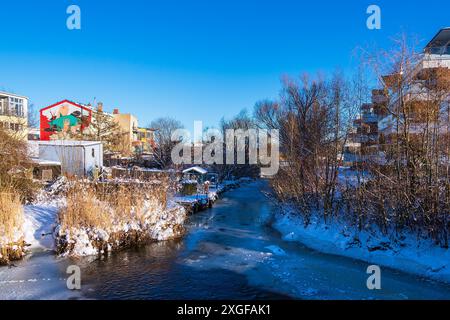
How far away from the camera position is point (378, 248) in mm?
9398

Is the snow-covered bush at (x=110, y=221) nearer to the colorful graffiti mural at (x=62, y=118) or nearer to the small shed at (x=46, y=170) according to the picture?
the small shed at (x=46, y=170)

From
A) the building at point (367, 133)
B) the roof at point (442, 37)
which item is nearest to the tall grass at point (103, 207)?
the building at point (367, 133)

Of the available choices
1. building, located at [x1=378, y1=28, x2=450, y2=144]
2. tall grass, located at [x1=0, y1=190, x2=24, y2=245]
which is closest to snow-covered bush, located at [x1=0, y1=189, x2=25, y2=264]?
tall grass, located at [x1=0, y1=190, x2=24, y2=245]

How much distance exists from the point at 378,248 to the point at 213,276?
16.2 ft

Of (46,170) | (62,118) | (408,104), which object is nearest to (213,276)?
(408,104)

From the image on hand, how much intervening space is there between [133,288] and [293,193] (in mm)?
10010

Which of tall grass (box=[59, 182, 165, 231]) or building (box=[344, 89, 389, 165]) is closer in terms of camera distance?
tall grass (box=[59, 182, 165, 231])

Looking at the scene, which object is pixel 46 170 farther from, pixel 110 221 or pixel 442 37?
pixel 442 37

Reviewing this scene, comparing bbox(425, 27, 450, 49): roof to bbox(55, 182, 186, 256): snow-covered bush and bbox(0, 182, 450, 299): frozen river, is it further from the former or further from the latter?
bbox(55, 182, 186, 256): snow-covered bush

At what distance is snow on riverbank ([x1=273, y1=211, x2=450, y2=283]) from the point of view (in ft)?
26.5

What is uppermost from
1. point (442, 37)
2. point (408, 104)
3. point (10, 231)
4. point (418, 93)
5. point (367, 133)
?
point (442, 37)

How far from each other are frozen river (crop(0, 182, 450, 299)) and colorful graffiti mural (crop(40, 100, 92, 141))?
3750cm

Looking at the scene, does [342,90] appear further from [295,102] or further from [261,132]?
[261,132]
